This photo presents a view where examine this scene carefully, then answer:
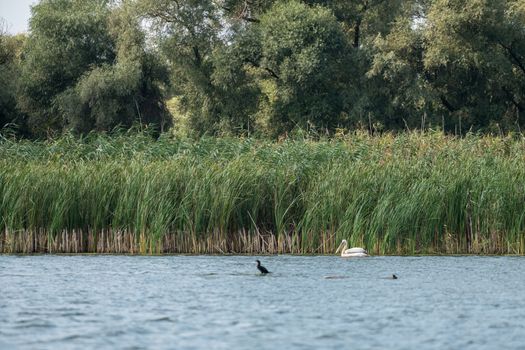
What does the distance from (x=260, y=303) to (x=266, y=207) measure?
8229mm

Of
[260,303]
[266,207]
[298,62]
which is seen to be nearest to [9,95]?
[298,62]

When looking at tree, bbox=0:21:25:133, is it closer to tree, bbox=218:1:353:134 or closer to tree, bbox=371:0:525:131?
tree, bbox=218:1:353:134

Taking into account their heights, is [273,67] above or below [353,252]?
above

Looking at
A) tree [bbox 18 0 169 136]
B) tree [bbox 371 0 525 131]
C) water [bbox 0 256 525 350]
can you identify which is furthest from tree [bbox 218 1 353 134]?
water [bbox 0 256 525 350]

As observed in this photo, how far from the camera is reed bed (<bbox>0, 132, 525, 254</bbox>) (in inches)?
958

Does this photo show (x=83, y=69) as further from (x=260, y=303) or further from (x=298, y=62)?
(x=260, y=303)

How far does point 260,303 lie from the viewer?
56.5 feet

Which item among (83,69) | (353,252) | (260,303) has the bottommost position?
(260,303)

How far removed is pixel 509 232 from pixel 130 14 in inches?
1422

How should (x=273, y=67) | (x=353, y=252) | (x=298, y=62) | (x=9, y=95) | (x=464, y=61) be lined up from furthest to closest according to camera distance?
(x=9, y=95), (x=273, y=67), (x=464, y=61), (x=298, y=62), (x=353, y=252)

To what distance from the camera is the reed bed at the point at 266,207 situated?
24.3 metres

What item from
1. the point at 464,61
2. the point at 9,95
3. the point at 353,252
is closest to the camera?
the point at 353,252

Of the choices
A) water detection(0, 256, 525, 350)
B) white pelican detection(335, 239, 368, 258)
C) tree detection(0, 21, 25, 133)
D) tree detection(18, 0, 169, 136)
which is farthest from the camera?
tree detection(0, 21, 25, 133)

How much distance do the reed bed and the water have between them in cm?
89
